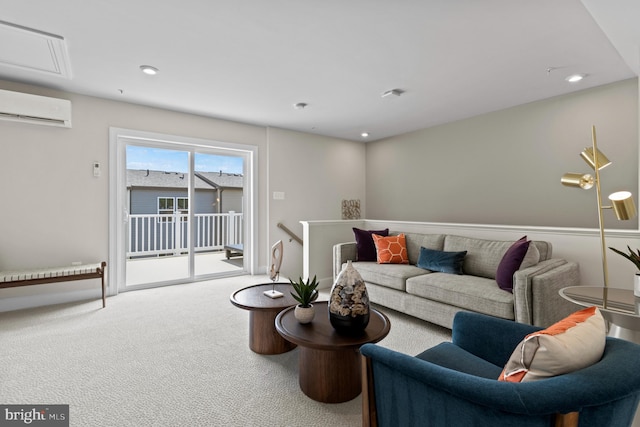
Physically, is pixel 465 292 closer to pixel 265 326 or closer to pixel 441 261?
pixel 441 261

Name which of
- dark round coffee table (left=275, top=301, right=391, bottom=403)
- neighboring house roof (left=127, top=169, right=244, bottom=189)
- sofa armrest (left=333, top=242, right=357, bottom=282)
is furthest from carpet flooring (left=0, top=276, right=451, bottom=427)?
neighboring house roof (left=127, top=169, right=244, bottom=189)

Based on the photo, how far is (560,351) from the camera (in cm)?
84

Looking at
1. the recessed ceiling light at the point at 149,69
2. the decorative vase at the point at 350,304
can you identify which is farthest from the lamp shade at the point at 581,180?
the recessed ceiling light at the point at 149,69

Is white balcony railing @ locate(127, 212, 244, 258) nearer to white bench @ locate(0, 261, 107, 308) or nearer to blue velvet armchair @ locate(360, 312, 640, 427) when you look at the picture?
white bench @ locate(0, 261, 107, 308)

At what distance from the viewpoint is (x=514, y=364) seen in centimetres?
95

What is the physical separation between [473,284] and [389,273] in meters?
0.83

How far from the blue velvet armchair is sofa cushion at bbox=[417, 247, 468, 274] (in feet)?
5.79

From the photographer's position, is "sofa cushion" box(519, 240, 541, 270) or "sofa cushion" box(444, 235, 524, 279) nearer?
"sofa cushion" box(519, 240, 541, 270)

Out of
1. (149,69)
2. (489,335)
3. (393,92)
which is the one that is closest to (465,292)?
(489,335)

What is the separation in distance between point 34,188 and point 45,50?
1.63 meters

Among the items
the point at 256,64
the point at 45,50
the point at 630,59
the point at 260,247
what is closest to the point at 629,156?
the point at 630,59

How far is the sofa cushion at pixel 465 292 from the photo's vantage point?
235 cm

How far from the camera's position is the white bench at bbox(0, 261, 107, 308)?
2895 mm

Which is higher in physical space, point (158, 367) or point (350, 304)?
point (350, 304)
